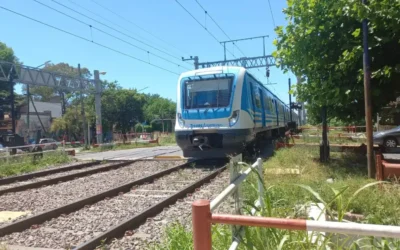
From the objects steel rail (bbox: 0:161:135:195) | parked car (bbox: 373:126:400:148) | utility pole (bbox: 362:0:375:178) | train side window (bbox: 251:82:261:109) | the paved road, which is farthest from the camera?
the paved road

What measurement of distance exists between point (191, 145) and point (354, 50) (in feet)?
19.6

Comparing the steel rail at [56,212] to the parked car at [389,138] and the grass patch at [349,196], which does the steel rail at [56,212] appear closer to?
the grass patch at [349,196]

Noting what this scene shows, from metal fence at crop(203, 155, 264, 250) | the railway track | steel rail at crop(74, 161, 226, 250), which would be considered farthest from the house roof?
metal fence at crop(203, 155, 264, 250)

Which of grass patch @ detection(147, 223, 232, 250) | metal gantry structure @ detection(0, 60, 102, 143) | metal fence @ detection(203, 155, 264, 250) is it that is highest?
metal gantry structure @ detection(0, 60, 102, 143)

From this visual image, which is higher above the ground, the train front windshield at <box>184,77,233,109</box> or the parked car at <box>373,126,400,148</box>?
the train front windshield at <box>184,77,233,109</box>

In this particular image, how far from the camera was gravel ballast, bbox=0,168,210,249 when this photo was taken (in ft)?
15.3

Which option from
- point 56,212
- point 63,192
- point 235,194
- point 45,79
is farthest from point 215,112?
point 45,79

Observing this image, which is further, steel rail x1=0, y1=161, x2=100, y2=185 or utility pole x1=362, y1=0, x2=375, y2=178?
steel rail x1=0, y1=161, x2=100, y2=185

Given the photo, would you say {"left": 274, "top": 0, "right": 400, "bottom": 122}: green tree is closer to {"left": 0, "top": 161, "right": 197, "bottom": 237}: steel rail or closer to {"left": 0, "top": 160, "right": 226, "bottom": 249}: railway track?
{"left": 0, "top": 160, "right": 226, "bottom": 249}: railway track

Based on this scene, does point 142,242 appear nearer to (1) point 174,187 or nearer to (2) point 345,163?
(1) point 174,187

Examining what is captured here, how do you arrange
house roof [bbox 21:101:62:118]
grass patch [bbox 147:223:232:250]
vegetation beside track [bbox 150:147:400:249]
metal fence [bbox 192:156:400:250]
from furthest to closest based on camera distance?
house roof [bbox 21:101:62:118], grass patch [bbox 147:223:232:250], vegetation beside track [bbox 150:147:400:249], metal fence [bbox 192:156:400:250]

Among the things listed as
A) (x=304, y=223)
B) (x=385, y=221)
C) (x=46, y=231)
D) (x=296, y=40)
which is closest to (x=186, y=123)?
(x=296, y=40)

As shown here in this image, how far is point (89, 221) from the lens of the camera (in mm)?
5551

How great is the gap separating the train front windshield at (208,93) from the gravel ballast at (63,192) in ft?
8.85
